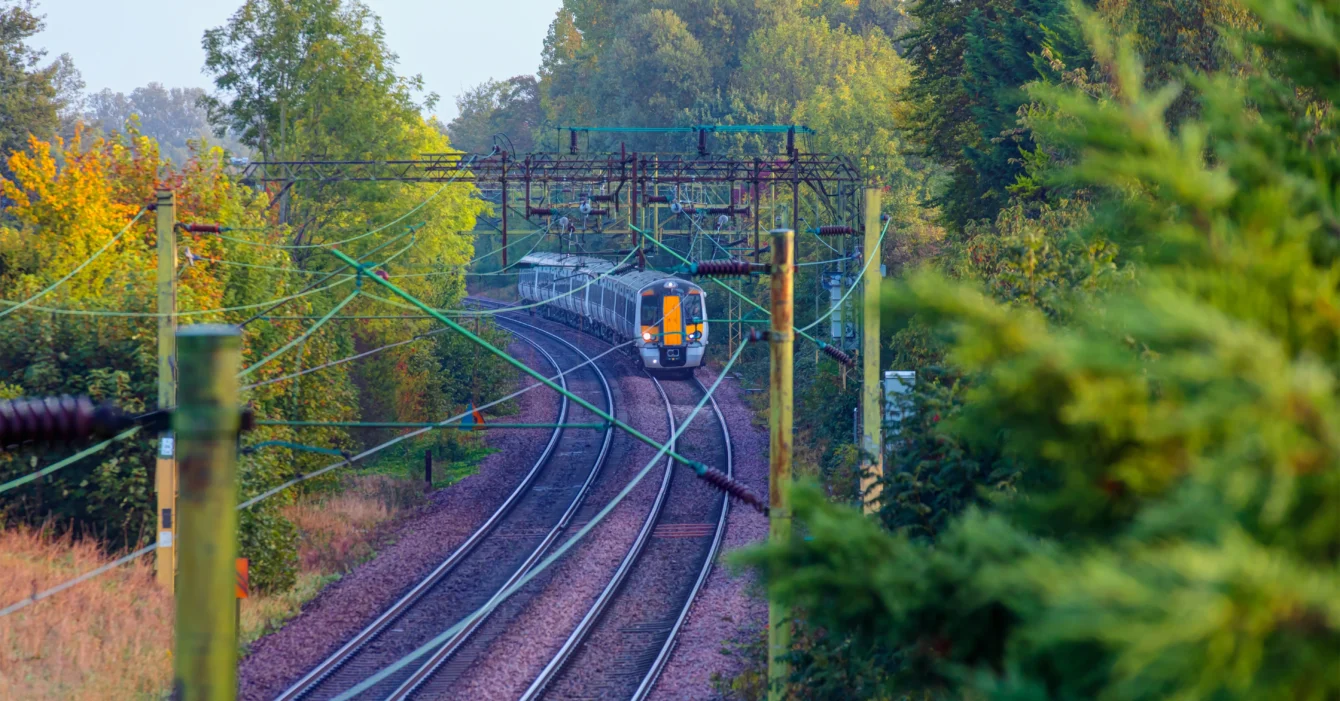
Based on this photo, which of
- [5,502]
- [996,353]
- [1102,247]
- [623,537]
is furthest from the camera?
[623,537]

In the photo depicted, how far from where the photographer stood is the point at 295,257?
2777 centimetres

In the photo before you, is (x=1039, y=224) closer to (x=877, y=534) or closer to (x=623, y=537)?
(x=623, y=537)

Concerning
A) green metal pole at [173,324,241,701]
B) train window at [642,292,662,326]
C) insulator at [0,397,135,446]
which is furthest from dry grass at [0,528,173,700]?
train window at [642,292,662,326]

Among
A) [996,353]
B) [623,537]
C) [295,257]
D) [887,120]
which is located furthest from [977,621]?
[887,120]

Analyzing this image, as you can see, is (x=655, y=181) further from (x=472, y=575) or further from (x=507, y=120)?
(x=507, y=120)

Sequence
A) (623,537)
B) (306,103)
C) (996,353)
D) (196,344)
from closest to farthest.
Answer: (996,353) < (196,344) < (623,537) < (306,103)

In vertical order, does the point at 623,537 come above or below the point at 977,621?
below

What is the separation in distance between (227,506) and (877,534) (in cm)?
223

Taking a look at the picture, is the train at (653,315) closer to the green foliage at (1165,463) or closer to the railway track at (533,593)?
the railway track at (533,593)

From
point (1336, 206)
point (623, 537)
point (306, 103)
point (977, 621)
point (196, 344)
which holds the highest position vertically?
point (306, 103)

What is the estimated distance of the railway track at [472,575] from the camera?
14.0 metres

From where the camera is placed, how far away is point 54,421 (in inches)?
170

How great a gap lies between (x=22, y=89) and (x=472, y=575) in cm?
3341

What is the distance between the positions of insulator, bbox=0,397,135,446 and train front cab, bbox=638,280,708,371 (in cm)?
2766
